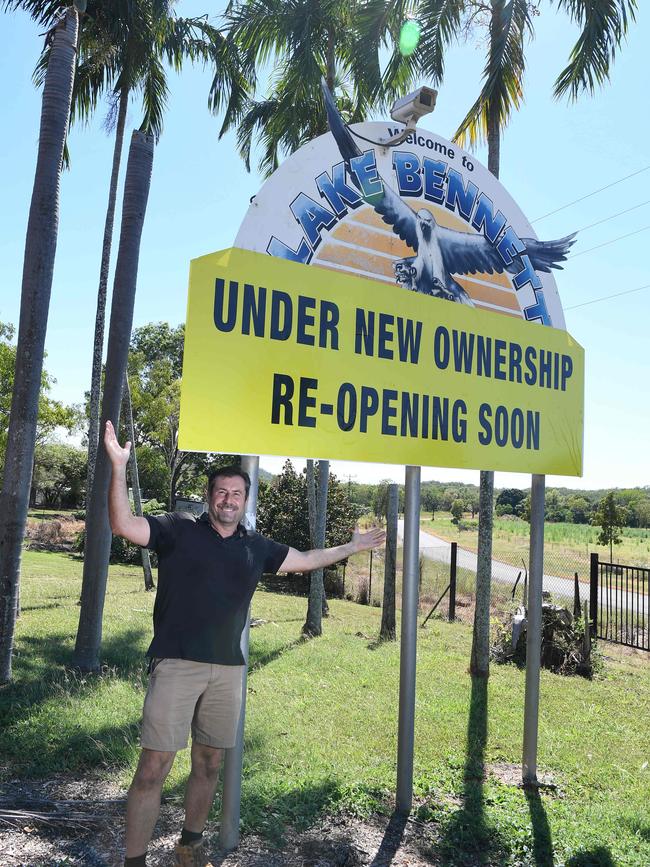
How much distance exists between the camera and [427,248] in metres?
4.71

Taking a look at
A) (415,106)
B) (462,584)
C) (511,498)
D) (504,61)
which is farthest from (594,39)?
(511,498)

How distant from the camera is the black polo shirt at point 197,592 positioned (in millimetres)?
3045

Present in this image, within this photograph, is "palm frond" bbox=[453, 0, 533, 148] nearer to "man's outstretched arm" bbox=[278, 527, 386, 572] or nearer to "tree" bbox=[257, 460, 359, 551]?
"man's outstretched arm" bbox=[278, 527, 386, 572]

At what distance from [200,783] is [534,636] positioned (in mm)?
2872

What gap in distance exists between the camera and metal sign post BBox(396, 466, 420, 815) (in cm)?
420

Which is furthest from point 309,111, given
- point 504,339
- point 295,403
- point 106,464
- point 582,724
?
point 582,724

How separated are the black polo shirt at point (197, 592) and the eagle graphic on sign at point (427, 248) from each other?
90.6 inches

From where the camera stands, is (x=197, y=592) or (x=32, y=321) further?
(x=32, y=321)

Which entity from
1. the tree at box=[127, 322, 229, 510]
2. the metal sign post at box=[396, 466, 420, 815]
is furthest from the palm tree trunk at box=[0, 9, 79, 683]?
the tree at box=[127, 322, 229, 510]

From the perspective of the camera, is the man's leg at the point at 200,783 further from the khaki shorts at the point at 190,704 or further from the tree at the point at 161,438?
the tree at the point at 161,438

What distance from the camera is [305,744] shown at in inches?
203

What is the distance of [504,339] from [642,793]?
337cm

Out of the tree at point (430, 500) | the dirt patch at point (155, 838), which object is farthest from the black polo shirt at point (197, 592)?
the tree at point (430, 500)

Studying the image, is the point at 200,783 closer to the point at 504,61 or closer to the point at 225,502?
the point at 225,502
